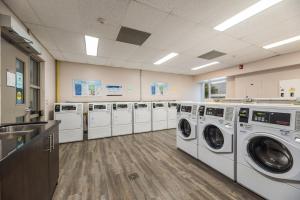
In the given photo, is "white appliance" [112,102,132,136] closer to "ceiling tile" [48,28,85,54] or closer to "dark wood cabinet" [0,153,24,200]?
"ceiling tile" [48,28,85,54]

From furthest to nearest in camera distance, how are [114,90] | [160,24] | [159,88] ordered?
[159,88], [114,90], [160,24]

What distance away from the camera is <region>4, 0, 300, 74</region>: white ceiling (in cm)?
185

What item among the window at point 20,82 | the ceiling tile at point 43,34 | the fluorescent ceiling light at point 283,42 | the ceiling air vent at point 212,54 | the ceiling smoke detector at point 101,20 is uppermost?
the fluorescent ceiling light at point 283,42

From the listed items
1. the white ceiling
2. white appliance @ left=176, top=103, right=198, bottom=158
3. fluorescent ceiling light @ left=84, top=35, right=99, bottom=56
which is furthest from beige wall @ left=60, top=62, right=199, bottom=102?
white appliance @ left=176, top=103, right=198, bottom=158

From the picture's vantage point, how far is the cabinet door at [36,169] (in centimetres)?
94

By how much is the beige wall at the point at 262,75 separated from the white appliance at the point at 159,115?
278cm

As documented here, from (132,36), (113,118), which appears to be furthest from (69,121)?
(132,36)

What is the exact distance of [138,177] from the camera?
213 centimetres

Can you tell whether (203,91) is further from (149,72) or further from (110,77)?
(110,77)

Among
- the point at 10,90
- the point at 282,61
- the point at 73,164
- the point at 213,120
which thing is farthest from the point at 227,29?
the point at 73,164

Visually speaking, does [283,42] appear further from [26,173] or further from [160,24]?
[26,173]

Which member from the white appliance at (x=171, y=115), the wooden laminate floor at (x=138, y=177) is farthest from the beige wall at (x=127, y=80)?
the wooden laminate floor at (x=138, y=177)

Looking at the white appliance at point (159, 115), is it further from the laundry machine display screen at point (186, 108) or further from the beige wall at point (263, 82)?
the beige wall at point (263, 82)

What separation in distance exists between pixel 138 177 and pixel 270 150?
6.02 feet
